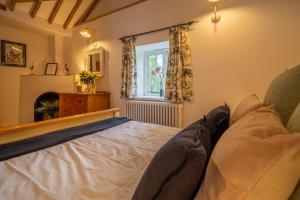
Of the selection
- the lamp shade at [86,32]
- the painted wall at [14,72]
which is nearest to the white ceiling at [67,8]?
the lamp shade at [86,32]

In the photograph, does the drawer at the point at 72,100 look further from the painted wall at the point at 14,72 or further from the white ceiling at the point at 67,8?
the white ceiling at the point at 67,8

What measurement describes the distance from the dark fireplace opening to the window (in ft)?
7.41

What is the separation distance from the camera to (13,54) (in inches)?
164

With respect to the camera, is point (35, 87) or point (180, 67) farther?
point (35, 87)

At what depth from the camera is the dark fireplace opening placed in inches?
169

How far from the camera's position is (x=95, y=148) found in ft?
4.59

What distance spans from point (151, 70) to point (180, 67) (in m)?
0.99

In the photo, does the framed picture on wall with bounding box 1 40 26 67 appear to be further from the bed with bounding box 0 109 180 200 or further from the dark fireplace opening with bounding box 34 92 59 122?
the bed with bounding box 0 109 180 200

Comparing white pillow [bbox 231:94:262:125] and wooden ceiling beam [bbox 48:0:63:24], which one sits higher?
wooden ceiling beam [bbox 48:0:63:24]

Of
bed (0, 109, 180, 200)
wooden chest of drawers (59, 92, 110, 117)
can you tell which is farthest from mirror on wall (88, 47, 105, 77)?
bed (0, 109, 180, 200)

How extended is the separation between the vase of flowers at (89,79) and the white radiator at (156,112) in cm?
92

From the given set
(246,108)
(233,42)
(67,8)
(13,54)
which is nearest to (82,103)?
(13,54)

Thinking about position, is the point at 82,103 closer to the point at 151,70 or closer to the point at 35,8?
the point at 151,70

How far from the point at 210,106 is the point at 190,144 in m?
2.24
